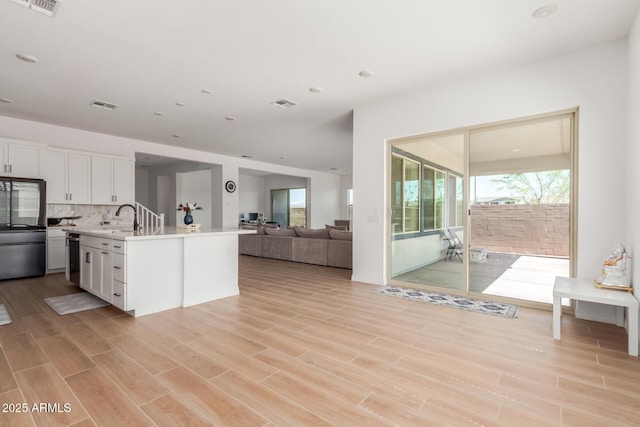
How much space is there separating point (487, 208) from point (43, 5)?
16.0ft

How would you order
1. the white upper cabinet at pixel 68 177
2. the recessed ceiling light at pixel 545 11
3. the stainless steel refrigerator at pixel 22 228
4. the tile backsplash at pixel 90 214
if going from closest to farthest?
the recessed ceiling light at pixel 545 11
the stainless steel refrigerator at pixel 22 228
the white upper cabinet at pixel 68 177
the tile backsplash at pixel 90 214

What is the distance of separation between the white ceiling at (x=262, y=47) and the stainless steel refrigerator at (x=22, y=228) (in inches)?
49.5

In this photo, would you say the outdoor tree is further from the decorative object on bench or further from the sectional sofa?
the sectional sofa

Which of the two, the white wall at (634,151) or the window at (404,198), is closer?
the white wall at (634,151)

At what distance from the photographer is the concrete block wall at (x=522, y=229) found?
3.52 metres

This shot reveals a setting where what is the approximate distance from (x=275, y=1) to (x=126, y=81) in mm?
2540

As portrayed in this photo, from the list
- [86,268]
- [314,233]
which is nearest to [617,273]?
[314,233]

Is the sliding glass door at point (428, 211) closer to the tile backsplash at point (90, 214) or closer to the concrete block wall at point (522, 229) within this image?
the concrete block wall at point (522, 229)

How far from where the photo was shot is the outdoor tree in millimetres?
3500

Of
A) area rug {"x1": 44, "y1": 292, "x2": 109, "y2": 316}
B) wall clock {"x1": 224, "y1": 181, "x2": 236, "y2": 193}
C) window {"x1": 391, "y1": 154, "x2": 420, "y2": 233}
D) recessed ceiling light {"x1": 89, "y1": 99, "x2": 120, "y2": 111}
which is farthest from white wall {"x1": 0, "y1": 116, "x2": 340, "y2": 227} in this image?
window {"x1": 391, "y1": 154, "x2": 420, "y2": 233}

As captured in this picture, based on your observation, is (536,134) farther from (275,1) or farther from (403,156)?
(275,1)

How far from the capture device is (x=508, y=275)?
402 cm

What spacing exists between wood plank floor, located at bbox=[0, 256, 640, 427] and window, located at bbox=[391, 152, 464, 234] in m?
1.46

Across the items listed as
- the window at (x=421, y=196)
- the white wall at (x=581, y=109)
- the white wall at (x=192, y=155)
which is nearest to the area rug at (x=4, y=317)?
the white wall at (x=192, y=155)
